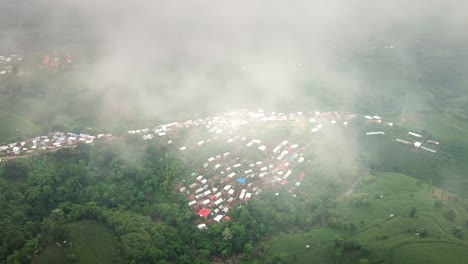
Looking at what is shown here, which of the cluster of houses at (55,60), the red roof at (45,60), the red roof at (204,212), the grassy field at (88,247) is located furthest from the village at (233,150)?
the red roof at (45,60)

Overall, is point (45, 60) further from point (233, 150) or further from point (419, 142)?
point (419, 142)

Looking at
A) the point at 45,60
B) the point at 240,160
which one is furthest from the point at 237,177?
the point at 45,60

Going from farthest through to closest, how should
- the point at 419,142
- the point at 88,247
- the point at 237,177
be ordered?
the point at 419,142
the point at 237,177
the point at 88,247

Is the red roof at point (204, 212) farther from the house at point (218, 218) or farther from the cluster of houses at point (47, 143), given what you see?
the cluster of houses at point (47, 143)

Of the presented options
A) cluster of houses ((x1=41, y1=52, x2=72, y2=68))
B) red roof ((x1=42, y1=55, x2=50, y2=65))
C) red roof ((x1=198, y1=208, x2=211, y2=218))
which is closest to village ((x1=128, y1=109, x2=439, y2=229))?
red roof ((x1=198, y1=208, x2=211, y2=218))

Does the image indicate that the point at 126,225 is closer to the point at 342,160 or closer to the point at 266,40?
the point at 342,160

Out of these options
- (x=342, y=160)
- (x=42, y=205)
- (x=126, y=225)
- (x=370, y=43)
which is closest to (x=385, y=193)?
(x=342, y=160)
